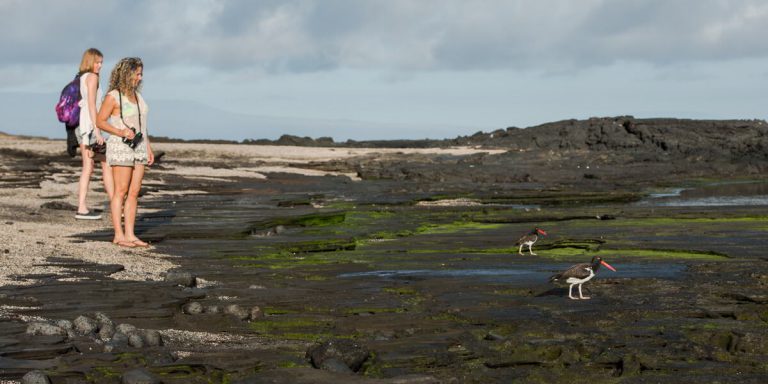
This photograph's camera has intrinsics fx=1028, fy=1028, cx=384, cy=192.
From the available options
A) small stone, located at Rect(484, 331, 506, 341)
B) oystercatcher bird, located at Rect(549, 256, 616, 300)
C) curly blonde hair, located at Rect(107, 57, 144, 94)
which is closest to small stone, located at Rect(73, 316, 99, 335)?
small stone, located at Rect(484, 331, 506, 341)

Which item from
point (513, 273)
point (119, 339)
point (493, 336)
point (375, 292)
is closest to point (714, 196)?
point (513, 273)

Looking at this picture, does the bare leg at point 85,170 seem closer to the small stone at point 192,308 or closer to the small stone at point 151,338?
the small stone at point 192,308

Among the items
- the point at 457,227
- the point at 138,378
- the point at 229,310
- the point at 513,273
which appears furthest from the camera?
the point at 457,227

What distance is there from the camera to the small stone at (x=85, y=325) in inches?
291

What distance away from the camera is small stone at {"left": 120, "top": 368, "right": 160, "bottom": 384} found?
6.15 meters

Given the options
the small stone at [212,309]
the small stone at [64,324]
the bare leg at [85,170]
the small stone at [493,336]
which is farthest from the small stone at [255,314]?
the bare leg at [85,170]

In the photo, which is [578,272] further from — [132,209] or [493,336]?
[132,209]

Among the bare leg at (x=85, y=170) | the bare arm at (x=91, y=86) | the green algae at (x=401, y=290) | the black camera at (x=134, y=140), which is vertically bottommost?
the green algae at (x=401, y=290)

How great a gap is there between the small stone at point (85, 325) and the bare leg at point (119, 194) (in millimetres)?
5718

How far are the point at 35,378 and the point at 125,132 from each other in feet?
24.1

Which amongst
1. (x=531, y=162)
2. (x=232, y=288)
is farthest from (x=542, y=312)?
(x=531, y=162)

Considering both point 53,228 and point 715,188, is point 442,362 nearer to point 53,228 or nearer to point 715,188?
point 53,228

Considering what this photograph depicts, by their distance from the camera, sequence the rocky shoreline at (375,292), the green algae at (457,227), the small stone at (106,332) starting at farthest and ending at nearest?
1. the green algae at (457,227)
2. the small stone at (106,332)
3. the rocky shoreline at (375,292)

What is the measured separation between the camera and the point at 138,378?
6.16 m
